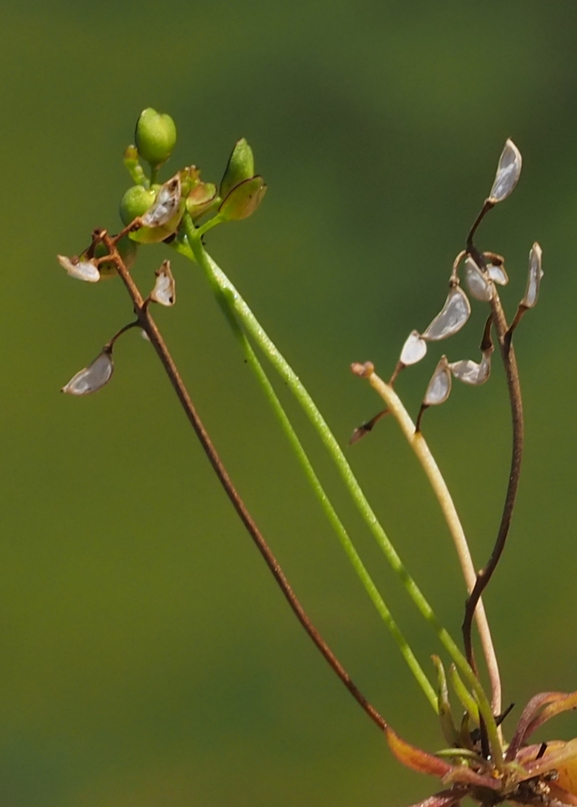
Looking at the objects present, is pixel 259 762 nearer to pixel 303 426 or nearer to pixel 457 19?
pixel 303 426

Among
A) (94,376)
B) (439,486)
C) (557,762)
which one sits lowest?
(557,762)

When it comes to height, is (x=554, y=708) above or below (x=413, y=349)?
below

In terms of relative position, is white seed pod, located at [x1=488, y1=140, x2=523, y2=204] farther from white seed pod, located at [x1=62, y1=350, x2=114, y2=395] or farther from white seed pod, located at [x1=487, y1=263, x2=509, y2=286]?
white seed pod, located at [x1=62, y1=350, x2=114, y2=395]

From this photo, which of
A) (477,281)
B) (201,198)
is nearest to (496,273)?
(477,281)

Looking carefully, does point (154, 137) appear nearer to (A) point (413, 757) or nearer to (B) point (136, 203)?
(B) point (136, 203)

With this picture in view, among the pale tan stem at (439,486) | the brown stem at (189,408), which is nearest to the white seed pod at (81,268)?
the brown stem at (189,408)

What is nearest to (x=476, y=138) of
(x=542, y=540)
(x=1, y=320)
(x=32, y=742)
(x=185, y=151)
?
(x=185, y=151)
